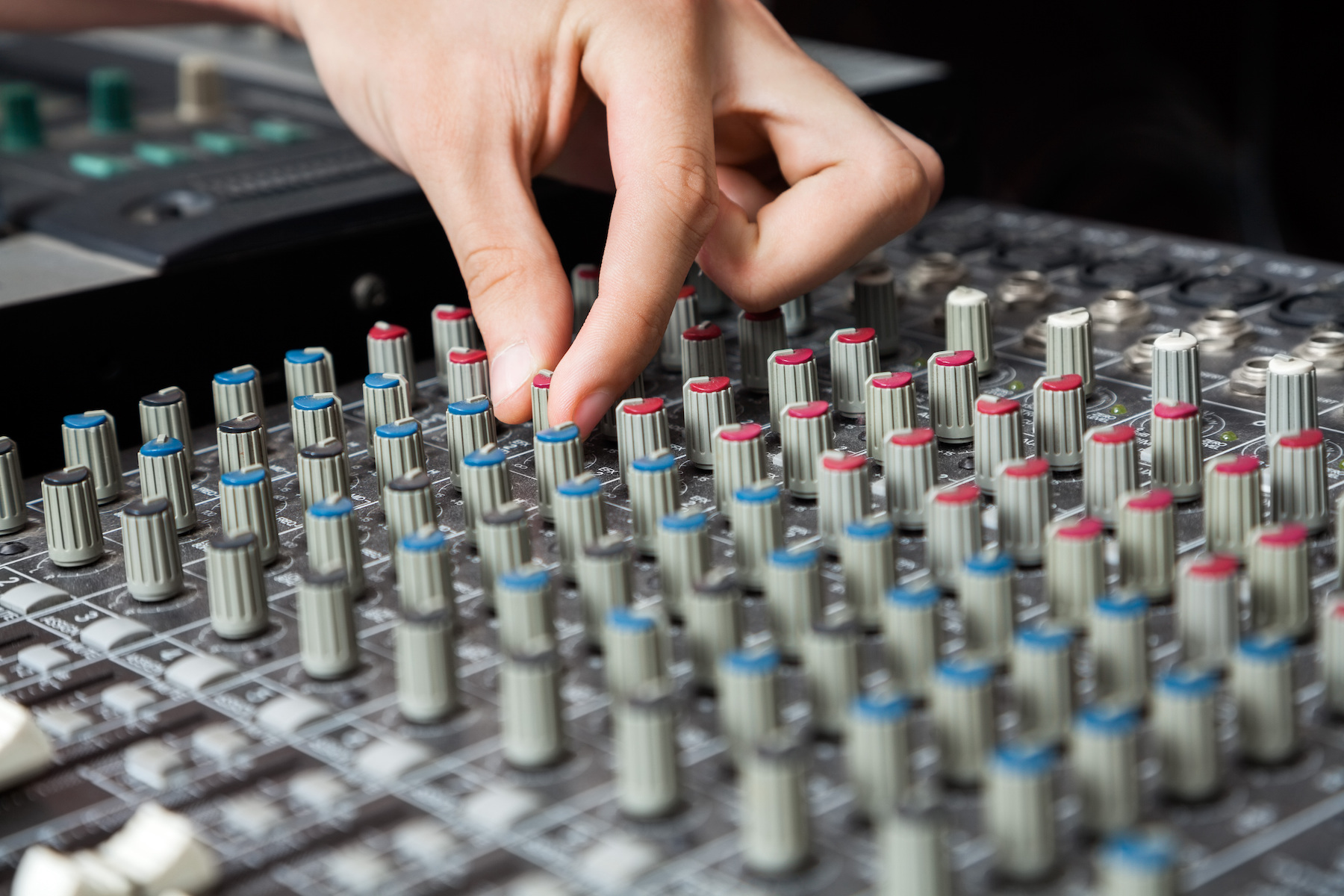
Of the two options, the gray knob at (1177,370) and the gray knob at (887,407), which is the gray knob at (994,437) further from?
the gray knob at (1177,370)

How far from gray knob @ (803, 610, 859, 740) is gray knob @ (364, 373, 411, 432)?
60 centimetres

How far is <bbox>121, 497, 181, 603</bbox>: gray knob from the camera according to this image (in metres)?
1.16

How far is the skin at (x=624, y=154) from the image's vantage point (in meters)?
1.42

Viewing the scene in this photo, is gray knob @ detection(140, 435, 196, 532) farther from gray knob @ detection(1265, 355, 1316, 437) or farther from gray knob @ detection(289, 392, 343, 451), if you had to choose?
gray knob @ detection(1265, 355, 1316, 437)

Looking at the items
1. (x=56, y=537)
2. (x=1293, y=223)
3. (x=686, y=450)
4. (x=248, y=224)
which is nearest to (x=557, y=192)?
(x=248, y=224)

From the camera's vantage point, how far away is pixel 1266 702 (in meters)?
0.85

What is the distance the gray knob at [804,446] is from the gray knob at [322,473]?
353mm

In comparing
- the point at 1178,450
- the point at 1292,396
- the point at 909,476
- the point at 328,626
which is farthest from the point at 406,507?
the point at 1292,396

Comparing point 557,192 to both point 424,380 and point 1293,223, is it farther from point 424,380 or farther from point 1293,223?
point 1293,223

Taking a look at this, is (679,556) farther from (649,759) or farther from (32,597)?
(32,597)

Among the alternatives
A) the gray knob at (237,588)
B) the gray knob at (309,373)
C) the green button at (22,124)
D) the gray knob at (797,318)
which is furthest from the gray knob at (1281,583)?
the green button at (22,124)

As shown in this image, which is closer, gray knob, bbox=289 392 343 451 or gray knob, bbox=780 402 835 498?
gray knob, bbox=780 402 835 498

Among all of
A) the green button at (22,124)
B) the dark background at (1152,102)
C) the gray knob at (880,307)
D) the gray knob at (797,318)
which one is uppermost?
the green button at (22,124)

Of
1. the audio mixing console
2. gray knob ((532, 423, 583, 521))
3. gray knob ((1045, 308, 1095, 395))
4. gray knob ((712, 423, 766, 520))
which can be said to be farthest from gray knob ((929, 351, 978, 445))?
gray knob ((532, 423, 583, 521))
